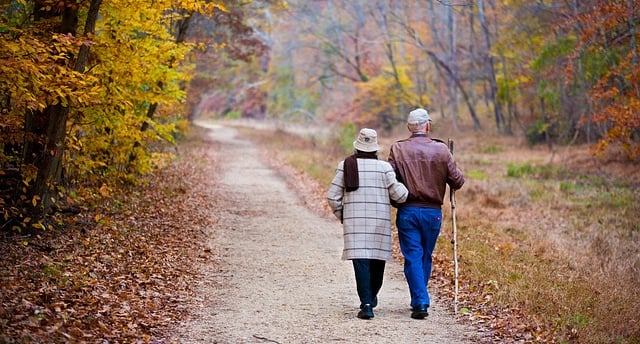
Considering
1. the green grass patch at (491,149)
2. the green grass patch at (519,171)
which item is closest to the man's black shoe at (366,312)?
the green grass patch at (519,171)

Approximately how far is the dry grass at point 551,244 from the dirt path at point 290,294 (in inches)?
32.1

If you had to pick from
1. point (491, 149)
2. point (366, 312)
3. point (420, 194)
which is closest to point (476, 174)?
point (491, 149)

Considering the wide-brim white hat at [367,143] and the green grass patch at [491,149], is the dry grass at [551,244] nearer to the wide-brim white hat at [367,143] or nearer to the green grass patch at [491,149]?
the wide-brim white hat at [367,143]

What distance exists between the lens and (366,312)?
7.71m

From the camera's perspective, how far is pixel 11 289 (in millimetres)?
7598

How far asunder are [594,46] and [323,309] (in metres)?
18.4

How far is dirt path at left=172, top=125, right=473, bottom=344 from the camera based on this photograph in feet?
23.7

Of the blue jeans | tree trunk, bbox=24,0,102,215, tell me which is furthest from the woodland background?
the blue jeans

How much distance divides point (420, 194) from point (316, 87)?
53795mm

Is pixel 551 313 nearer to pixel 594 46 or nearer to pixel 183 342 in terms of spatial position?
pixel 183 342

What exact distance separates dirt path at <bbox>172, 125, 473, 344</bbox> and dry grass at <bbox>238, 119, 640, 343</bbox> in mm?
816

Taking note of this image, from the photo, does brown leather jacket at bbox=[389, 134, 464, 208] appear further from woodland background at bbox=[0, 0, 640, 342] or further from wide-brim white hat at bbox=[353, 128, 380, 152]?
woodland background at bbox=[0, 0, 640, 342]

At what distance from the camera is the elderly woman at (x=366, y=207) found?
7.71 metres

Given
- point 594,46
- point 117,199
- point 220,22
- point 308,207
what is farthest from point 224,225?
point 594,46
